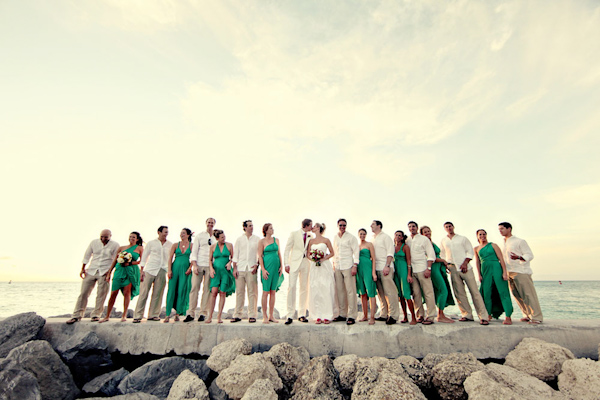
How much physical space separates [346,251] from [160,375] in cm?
457

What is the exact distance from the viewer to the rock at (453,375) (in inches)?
185

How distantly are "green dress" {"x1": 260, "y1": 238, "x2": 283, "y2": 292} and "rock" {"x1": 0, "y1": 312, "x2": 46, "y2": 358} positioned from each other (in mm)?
4876

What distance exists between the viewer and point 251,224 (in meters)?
7.35

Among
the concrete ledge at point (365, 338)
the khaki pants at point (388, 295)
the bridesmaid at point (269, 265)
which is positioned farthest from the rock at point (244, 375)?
the khaki pants at point (388, 295)

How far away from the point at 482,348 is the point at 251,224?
18.8ft

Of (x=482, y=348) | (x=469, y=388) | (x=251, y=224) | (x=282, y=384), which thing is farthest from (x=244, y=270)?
(x=482, y=348)

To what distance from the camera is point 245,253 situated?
7012 mm

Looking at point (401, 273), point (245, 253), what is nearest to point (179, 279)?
point (245, 253)

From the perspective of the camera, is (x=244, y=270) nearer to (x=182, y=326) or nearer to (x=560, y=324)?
(x=182, y=326)

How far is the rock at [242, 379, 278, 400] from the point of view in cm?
426

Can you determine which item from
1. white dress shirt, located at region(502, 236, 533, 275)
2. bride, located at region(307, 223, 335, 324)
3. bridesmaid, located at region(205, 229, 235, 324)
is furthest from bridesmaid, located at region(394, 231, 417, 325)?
bridesmaid, located at region(205, 229, 235, 324)

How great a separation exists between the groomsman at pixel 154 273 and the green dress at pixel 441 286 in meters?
6.75

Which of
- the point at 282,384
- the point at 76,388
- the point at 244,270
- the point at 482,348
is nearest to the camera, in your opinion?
the point at 282,384

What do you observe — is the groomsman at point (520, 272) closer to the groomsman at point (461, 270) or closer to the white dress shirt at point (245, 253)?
the groomsman at point (461, 270)
